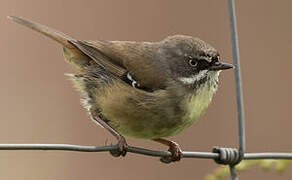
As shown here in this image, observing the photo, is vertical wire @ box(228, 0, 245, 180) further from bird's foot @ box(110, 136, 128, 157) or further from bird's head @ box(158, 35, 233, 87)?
bird's head @ box(158, 35, 233, 87)

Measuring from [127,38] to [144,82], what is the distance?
76.6 inches

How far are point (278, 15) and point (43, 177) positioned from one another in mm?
2862

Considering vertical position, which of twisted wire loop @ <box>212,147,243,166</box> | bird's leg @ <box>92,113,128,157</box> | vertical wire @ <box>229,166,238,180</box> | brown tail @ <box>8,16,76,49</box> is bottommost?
vertical wire @ <box>229,166,238,180</box>

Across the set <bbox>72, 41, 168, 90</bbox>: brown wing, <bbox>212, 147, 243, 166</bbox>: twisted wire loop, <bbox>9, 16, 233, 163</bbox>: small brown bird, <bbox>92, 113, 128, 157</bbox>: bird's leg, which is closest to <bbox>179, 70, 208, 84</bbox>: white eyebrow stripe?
<bbox>9, 16, 233, 163</bbox>: small brown bird

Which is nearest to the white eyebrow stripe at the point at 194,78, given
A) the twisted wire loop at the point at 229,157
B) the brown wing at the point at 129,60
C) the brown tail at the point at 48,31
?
the brown wing at the point at 129,60

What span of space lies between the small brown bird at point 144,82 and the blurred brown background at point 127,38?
107 cm

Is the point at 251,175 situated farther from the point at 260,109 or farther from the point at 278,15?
the point at 278,15

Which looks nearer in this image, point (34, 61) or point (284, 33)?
point (34, 61)

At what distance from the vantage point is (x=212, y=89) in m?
4.31

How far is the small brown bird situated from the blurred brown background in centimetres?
107

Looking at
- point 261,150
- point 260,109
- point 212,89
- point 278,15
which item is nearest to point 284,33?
point 278,15

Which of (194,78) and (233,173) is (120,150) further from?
(194,78)

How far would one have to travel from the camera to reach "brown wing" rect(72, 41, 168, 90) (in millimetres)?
4227

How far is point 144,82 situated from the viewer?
4.20m
